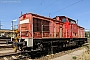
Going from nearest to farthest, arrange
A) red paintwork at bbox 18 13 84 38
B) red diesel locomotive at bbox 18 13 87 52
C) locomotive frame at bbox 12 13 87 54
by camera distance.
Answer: locomotive frame at bbox 12 13 87 54 < red diesel locomotive at bbox 18 13 87 52 < red paintwork at bbox 18 13 84 38

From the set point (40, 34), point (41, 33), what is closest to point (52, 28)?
point (41, 33)

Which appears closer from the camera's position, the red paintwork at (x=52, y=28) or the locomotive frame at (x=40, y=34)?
the locomotive frame at (x=40, y=34)

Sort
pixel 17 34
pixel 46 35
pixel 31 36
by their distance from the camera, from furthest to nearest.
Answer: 1. pixel 46 35
2. pixel 17 34
3. pixel 31 36

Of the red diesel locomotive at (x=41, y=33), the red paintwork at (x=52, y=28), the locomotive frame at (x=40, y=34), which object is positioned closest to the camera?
the locomotive frame at (x=40, y=34)

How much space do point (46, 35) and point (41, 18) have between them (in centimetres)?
145

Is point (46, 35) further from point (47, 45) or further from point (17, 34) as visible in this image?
point (17, 34)

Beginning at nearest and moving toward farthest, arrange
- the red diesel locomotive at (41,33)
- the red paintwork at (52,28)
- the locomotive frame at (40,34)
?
the locomotive frame at (40,34) → the red diesel locomotive at (41,33) → the red paintwork at (52,28)

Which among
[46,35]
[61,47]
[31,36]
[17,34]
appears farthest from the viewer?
[61,47]

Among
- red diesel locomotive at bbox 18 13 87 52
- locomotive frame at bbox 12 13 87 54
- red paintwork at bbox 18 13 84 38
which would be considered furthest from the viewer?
red paintwork at bbox 18 13 84 38

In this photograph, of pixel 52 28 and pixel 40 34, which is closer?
pixel 40 34

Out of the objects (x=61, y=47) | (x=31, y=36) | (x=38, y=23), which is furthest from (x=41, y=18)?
(x=61, y=47)

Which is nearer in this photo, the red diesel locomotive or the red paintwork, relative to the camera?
the red diesel locomotive

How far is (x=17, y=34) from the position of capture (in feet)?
34.9

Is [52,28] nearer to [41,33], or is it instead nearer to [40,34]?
[41,33]
